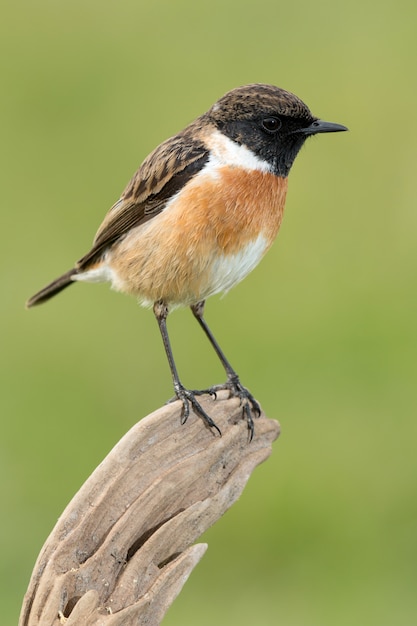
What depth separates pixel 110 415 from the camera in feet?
31.7

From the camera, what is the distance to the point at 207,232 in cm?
652

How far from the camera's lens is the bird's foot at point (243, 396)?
6.12m

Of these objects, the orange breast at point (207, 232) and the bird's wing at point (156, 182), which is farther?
the bird's wing at point (156, 182)

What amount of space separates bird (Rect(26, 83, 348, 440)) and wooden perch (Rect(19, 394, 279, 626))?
0.71 m

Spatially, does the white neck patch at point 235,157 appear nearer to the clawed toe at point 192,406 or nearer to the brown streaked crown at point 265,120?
the brown streaked crown at point 265,120

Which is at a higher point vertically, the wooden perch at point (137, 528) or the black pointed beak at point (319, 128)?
the black pointed beak at point (319, 128)

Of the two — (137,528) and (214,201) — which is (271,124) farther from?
(137,528)

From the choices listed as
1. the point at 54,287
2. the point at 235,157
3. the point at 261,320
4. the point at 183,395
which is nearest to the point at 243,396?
the point at 183,395

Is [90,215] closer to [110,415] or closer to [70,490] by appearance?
[110,415]

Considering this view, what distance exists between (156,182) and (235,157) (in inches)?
17.0

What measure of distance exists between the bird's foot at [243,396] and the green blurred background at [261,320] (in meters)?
2.16

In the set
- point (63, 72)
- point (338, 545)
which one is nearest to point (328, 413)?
point (338, 545)

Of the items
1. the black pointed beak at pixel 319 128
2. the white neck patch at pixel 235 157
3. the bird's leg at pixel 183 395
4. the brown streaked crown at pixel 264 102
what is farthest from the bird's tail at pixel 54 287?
the black pointed beak at pixel 319 128

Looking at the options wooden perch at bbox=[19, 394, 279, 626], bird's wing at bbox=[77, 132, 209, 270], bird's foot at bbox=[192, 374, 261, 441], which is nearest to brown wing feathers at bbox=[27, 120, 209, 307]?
bird's wing at bbox=[77, 132, 209, 270]
